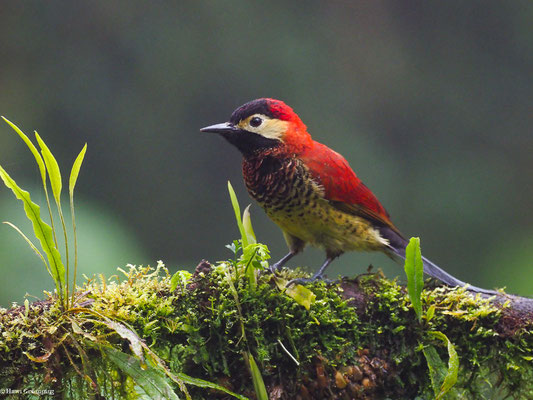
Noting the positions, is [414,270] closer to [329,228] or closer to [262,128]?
[329,228]

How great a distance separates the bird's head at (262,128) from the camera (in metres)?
2.36

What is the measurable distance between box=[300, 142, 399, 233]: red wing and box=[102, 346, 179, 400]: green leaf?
3.65 ft

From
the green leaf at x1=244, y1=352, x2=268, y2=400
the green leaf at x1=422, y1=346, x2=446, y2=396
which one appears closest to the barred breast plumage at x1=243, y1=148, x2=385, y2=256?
the green leaf at x1=422, y1=346, x2=446, y2=396

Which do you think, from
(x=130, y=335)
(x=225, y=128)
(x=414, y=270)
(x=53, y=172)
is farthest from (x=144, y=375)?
(x=225, y=128)

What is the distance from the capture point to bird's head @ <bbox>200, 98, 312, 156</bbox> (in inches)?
92.7

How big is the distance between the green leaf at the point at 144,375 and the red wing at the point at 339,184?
3.65 feet

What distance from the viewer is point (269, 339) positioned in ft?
5.45

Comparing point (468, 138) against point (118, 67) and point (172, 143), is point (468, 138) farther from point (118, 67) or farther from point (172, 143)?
point (118, 67)

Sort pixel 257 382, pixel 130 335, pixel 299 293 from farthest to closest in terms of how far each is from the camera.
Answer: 1. pixel 299 293
2. pixel 257 382
3. pixel 130 335

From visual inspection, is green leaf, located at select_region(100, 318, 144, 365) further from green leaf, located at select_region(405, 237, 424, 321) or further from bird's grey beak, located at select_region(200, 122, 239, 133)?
bird's grey beak, located at select_region(200, 122, 239, 133)

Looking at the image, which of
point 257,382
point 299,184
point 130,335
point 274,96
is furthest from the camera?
point 274,96

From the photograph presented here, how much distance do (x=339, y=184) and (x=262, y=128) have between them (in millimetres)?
383

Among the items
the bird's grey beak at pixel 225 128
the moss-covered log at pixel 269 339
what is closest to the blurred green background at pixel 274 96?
the bird's grey beak at pixel 225 128

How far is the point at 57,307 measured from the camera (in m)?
1.50
